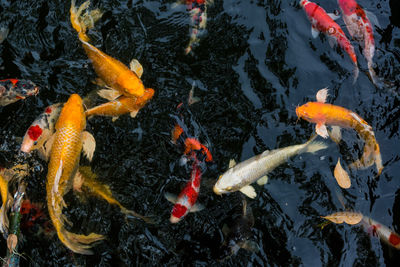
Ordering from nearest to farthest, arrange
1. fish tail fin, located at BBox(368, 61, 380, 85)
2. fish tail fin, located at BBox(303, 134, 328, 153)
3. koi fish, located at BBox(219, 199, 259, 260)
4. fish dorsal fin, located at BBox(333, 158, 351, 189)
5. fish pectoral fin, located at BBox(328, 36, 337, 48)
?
koi fish, located at BBox(219, 199, 259, 260), fish dorsal fin, located at BBox(333, 158, 351, 189), fish tail fin, located at BBox(303, 134, 328, 153), fish tail fin, located at BBox(368, 61, 380, 85), fish pectoral fin, located at BBox(328, 36, 337, 48)

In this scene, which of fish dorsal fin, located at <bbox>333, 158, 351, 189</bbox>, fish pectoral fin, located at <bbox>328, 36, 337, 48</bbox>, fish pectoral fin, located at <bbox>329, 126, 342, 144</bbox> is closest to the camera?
fish dorsal fin, located at <bbox>333, 158, 351, 189</bbox>

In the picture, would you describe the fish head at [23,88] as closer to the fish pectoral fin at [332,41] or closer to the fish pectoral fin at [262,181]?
the fish pectoral fin at [262,181]

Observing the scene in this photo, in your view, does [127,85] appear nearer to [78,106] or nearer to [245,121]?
[78,106]

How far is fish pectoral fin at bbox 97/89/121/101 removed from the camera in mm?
4738

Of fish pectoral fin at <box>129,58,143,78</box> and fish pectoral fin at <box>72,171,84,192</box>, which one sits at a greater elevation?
fish pectoral fin at <box>129,58,143,78</box>

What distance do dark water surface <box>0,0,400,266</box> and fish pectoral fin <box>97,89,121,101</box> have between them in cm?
29

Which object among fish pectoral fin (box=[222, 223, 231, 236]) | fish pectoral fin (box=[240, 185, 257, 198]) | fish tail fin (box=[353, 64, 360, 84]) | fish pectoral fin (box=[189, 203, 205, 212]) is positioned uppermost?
fish tail fin (box=[353, 64, 360, 84])

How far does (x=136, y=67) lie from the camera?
4949 millimetres

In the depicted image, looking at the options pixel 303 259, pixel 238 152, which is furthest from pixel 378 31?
pixel 303 259

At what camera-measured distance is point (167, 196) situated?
14.2 feet

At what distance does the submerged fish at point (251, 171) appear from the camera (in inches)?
164

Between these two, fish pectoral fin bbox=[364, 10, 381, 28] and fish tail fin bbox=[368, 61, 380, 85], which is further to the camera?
fish pectoral fin bbox=[364, 10, 381, 28]

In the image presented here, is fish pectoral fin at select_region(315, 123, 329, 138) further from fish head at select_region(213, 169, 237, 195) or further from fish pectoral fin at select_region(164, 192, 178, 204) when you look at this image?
fish pectoral fin at select_region(164, 192, 178, 204)

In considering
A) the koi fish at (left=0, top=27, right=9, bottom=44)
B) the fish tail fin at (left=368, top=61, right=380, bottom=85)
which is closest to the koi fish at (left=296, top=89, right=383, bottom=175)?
the fish tail fin at (left=368, top=61, right=380, bottom=85)
